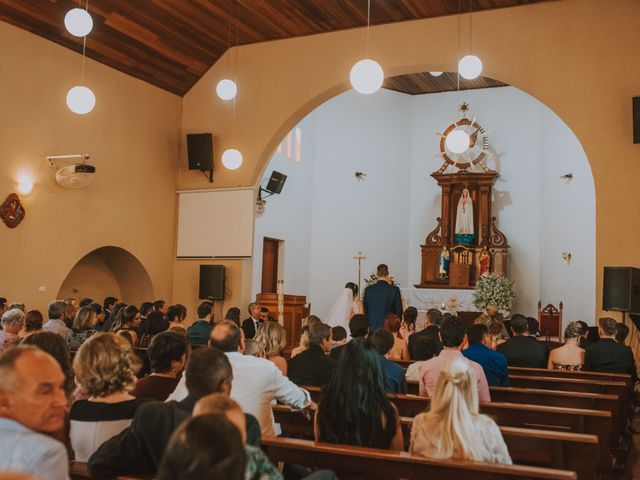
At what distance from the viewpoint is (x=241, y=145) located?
34.2ft

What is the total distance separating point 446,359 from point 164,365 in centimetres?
158

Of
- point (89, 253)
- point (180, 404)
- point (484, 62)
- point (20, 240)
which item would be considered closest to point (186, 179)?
point (89, 253)

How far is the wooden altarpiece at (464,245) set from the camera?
14.0 meters

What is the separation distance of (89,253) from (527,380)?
22.8 feet

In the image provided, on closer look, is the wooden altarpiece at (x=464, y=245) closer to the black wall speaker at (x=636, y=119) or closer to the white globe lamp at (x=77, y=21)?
the black wall speaker at (x=636, y=119)

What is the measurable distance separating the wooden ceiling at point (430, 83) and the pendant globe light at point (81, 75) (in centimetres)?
744

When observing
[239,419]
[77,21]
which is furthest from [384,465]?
[77,21]

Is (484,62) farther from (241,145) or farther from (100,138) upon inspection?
(100,138)

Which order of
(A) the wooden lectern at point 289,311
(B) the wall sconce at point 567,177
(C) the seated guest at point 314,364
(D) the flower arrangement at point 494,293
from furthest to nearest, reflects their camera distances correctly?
(B) the wall sconce at point 567,177, (D) the flower arrangement at point 494,293, (A) the wooden lectern at point 289,311, (C) the seated guest at point 314,364

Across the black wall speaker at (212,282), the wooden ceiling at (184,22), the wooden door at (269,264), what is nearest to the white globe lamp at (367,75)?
the wooden ceiling at (184,22)

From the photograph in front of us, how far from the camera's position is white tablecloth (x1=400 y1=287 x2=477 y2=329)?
13.4 meters

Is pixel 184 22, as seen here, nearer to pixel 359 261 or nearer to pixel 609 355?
pixel 359 261

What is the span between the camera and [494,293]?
509 inches

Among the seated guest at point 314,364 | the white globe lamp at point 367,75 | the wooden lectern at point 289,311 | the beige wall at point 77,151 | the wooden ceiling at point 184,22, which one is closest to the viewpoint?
the seated guest at point 314,364
